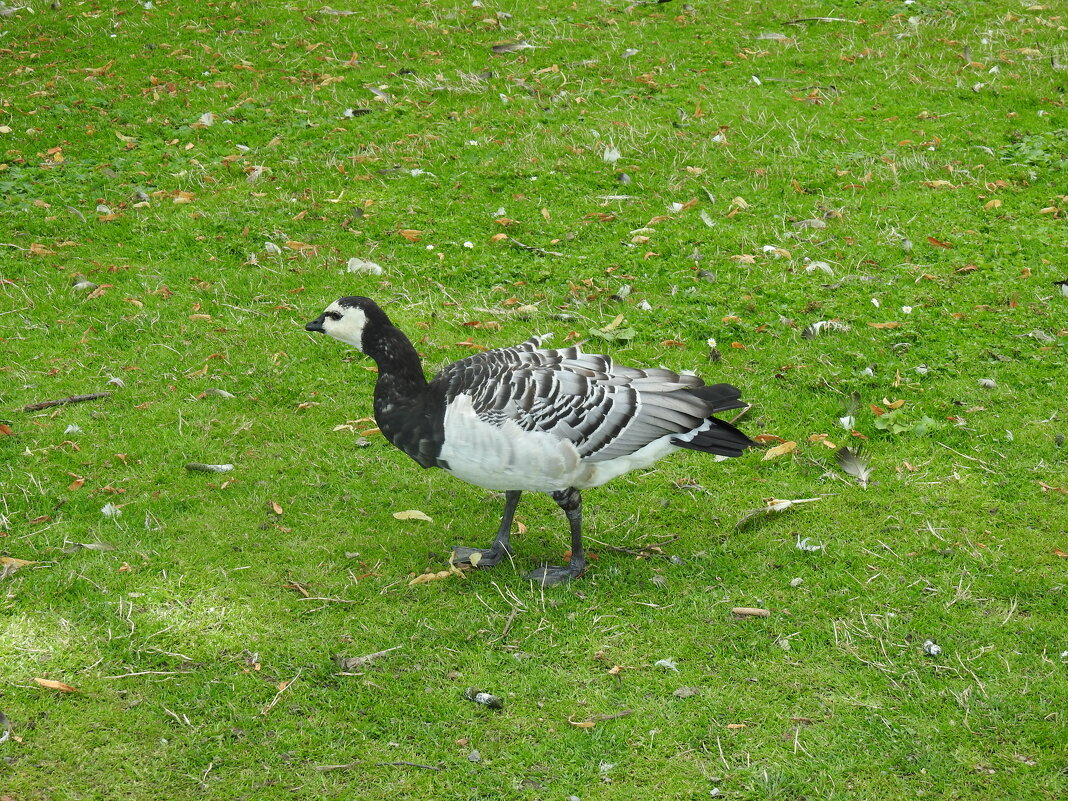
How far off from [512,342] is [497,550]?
2841mm

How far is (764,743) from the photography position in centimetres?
544

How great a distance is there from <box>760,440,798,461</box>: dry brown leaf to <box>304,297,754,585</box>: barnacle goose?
123 cm

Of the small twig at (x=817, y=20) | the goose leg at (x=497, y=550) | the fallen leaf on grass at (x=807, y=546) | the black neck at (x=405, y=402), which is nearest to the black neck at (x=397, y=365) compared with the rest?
the black neck at (x=405, y=402)

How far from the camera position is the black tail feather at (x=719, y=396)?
6.66 m

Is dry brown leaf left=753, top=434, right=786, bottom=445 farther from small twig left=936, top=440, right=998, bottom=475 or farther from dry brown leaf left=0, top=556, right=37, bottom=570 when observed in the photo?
dry brown leaf left=0, top=556, right=37, bottom=570

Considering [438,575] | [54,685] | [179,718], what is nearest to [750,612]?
[438,575]

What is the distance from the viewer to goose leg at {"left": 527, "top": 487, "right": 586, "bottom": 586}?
6570 mm

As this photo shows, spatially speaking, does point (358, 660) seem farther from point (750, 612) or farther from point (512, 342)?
point (512, 342)

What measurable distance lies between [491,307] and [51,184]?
19.3ft

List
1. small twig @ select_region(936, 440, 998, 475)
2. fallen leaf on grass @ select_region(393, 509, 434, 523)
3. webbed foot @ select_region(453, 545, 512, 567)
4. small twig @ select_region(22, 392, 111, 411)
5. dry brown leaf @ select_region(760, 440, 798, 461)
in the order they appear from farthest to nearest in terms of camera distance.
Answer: small twig @ select_region(22, 392, 111, 411), dry brown leaf @ select_region(760, 440, 798, 461), small twig @ select_region(936, 440, 998, 475), fallen leaf on grass @ select_region(393, 509, 434, 523), webbed foot @ select_region(453, 545, 512, 567)

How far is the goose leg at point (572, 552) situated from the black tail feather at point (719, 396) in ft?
3.45

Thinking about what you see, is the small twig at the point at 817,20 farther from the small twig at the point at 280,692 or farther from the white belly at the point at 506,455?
the small twig at the point at 280,692

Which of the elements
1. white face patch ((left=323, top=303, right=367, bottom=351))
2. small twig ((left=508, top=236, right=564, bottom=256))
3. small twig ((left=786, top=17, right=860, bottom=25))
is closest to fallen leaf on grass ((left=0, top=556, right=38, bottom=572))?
white face patch ((left=323, top=303, right=367, bottom=351))

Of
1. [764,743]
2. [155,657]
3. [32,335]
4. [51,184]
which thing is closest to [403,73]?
[51,184]
